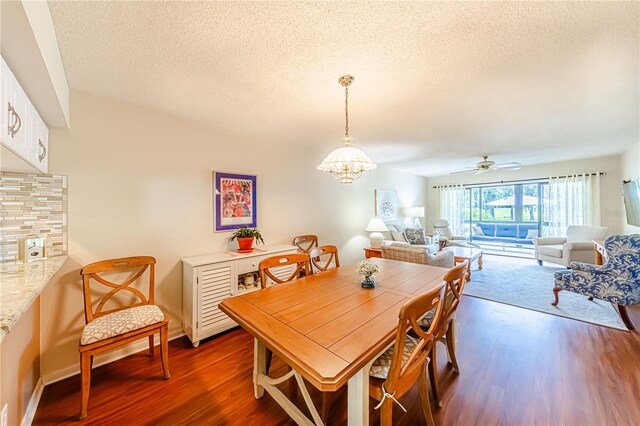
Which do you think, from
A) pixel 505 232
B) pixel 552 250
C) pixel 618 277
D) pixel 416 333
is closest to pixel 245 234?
pixel 416 333

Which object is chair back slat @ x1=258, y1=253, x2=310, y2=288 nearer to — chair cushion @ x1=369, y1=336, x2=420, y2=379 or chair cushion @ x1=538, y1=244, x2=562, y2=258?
chair cushion @ x1=369, y1=336, x2=420, y2=379

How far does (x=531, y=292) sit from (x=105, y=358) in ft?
17.3

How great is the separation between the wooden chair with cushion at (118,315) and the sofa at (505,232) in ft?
25.3

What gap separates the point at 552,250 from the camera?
4641 millimetres

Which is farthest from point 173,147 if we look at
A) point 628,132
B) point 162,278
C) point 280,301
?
point 628,132

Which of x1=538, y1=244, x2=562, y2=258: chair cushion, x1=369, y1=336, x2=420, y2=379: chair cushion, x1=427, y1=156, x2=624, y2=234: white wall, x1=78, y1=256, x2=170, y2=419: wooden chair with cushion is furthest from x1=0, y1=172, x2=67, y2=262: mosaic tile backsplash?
x1=427, y1=156, x2=624, y2=234: white wall

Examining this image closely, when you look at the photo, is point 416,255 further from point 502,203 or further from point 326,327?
point 502,203

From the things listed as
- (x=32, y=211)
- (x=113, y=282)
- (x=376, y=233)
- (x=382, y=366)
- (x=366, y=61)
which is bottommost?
(x=382, y=366)

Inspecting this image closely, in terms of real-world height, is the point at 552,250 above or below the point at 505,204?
below

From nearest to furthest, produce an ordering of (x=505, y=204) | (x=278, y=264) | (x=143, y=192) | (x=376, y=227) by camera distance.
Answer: (x=278, y=264) → (x=143, y=192) → (x=376, y=227) → (x=505, y=204)

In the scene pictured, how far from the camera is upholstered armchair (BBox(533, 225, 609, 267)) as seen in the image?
424cm

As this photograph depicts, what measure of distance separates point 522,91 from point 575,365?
2343 millimetres

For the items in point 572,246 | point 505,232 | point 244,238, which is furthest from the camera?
point 505,232

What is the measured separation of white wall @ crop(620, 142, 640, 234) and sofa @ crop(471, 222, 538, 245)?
1.70 metres
